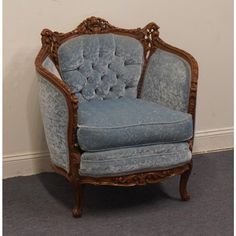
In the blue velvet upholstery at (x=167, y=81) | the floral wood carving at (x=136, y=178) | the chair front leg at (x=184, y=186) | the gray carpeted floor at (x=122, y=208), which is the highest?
the blue velvet upholstery at (x=167, y=81)

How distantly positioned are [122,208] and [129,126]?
1.49 ft

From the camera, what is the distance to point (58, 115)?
1.83 metres

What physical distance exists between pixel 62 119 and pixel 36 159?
0.71 m

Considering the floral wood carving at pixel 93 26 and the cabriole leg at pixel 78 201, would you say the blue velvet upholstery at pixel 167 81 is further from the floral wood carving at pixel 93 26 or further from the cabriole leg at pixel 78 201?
the cabriole leg at pixel 78 201

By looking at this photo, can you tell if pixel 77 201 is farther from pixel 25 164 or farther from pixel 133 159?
pixel 25 164

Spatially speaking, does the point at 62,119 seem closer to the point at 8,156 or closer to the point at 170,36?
the point at 8,156

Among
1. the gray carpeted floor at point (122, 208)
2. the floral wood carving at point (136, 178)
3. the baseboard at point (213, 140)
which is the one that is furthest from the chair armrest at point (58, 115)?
the baseboard at point (213, 140)

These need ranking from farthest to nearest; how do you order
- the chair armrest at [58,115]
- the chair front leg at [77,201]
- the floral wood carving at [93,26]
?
the floral wood carving at [93,26]
the chair front leg at [77,201]
the chair armrest at [58,115]

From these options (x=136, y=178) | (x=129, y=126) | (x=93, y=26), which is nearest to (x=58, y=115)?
(x=129, y=126)

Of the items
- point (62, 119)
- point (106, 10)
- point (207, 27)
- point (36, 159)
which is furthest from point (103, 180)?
point (207, 27)

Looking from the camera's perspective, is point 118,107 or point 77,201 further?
point 118,107

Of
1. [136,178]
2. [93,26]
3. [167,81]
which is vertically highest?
[93,26]

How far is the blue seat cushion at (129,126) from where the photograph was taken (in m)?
1.77

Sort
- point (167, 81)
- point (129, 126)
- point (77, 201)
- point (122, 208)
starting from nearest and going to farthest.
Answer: point (129, 126), point (77, 201), point (122, 208), point (167, 81)
